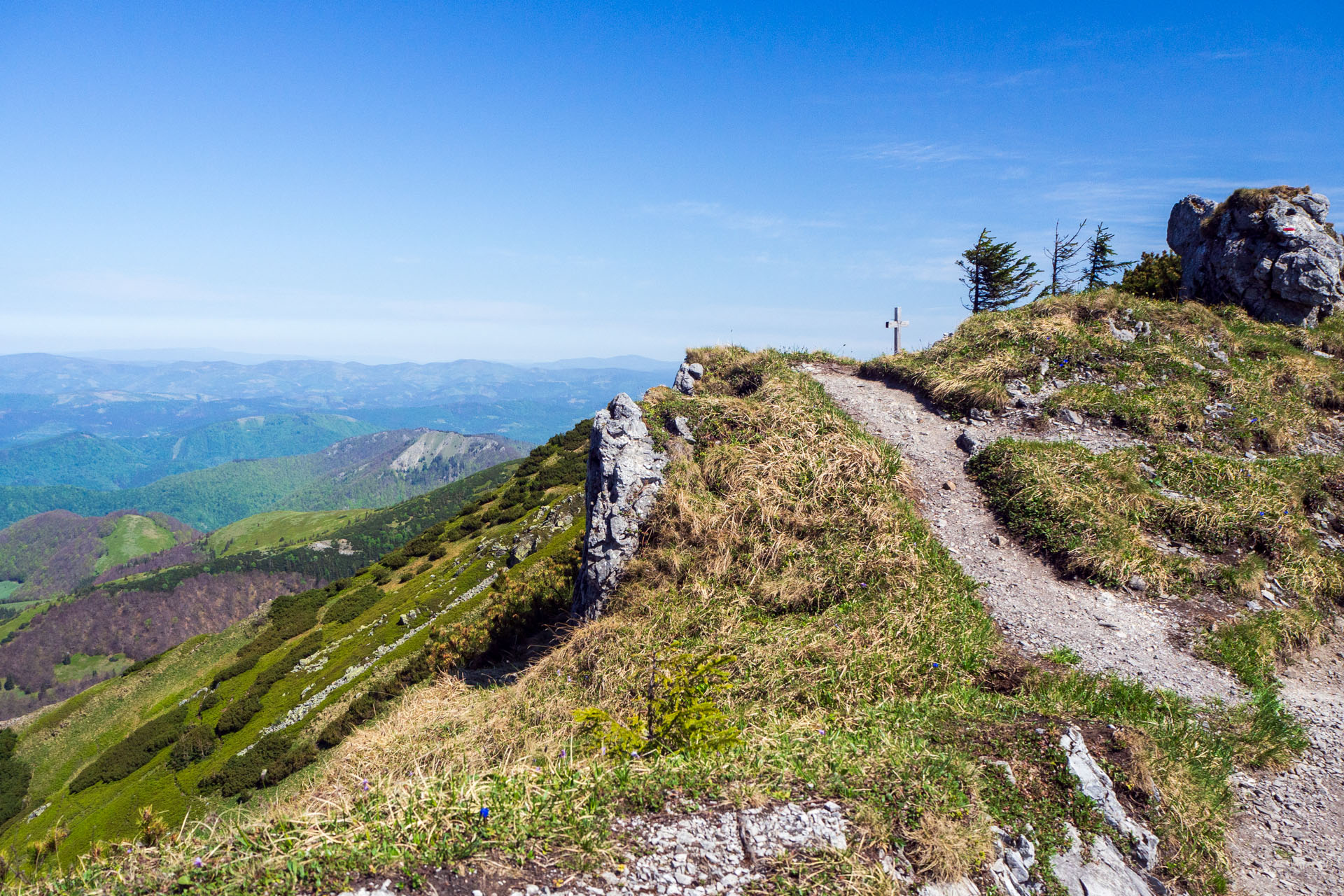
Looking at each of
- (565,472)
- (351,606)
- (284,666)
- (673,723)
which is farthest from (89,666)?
(673,723)

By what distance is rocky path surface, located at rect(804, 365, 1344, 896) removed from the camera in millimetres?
5922

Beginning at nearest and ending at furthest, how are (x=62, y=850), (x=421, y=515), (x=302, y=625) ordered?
(x=62, y=850)
(x=302, y=625)
(x=421, y=515)

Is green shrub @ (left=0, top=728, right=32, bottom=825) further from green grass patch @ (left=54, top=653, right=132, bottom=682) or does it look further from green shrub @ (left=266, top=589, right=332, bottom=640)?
green grass patch @ (left=54, top=653, right=132, bottom=682)

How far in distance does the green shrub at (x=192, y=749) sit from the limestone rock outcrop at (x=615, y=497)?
27088 millimetres

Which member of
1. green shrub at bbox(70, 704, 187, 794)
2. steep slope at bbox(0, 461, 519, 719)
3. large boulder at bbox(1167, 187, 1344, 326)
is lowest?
steep slope at bbox(0, 461, 519, 719)

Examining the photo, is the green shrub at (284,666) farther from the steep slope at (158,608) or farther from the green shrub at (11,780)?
the steep slope at (158,608)

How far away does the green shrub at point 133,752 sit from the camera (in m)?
31.2

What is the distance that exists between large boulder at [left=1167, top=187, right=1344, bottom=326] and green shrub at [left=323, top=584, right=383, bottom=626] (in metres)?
44.4

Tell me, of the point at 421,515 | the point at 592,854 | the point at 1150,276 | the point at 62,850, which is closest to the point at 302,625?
the point at 62,850

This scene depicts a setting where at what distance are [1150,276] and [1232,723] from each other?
2411 cm

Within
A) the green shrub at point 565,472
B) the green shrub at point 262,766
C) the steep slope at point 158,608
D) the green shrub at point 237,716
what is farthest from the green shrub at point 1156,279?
the steep slope at point 158,608

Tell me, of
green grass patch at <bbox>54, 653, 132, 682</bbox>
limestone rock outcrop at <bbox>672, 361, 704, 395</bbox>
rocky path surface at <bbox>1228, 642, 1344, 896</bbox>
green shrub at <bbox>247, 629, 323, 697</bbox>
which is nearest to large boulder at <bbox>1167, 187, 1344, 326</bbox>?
rocky path surface at <bbox>1228, 642, 1344, 896</bbox>

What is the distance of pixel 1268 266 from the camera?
19594mm

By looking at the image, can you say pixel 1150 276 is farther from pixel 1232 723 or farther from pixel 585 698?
pixel 585 698
